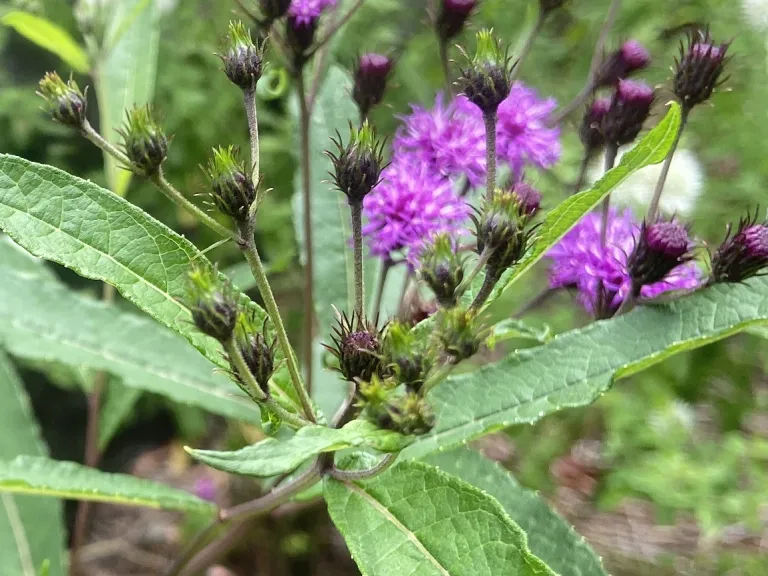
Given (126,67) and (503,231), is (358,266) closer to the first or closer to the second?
(503,231)

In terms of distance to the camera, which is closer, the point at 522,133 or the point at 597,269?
the point at 597,269

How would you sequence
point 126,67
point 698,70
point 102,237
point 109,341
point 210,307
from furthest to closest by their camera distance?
point 126,67 < point 109,341 < point 698,70 < point 102,237 < point 210,307

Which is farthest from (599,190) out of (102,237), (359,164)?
(102,237)

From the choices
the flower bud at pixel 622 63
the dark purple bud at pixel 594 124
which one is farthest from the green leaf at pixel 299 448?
the flower bud at pixel 622 63

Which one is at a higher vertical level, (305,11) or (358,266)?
(305,11)

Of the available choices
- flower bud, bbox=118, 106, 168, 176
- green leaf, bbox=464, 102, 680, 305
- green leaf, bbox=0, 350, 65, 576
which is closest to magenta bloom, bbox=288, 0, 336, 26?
flower bud, bbox=118, 106, 168, 176

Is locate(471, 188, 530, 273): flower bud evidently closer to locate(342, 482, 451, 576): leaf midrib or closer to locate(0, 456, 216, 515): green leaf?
locate(342, 482, 451, 576): leaf midrib

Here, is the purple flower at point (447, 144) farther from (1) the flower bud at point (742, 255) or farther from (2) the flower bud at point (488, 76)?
(1) the flower bud at point (742, 255)
